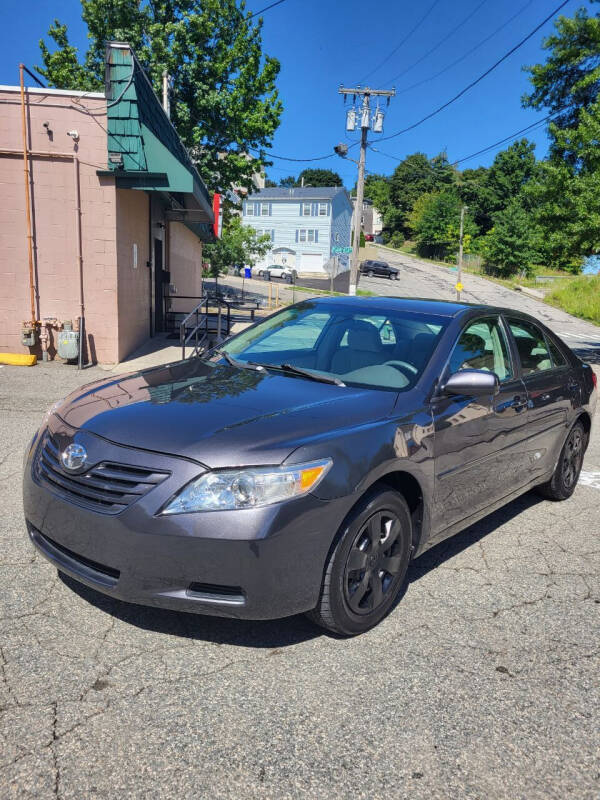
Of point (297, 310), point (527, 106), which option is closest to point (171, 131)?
point (527, 106)

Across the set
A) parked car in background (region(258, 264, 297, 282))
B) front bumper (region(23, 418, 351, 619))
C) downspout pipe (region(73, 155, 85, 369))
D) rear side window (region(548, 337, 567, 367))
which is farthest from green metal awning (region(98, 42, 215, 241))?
parked car in background (region(258, 264, 297, 282))

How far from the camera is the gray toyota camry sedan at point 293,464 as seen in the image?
250 centimetres

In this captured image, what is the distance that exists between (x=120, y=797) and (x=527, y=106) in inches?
747

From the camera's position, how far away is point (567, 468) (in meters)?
5.14

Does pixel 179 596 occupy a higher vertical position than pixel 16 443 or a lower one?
higher

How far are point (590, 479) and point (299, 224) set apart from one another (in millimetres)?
59187

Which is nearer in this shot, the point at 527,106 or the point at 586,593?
the point at 586,593

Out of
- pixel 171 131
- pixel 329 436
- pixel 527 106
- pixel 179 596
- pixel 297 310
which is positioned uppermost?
pixel 527 106

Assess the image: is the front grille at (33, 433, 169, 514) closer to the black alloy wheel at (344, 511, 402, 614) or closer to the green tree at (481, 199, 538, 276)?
the black alloy wheel at (344, 511, 402, 614)

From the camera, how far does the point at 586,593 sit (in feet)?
11.9

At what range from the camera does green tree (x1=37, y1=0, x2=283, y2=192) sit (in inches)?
916

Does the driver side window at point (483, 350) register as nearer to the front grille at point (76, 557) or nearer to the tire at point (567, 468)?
the tire at point (567, 468)

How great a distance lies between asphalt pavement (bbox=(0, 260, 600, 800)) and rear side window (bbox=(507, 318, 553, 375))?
1.53 meters

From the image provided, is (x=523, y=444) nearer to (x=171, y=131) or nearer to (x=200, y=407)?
(x=200, y=407)
